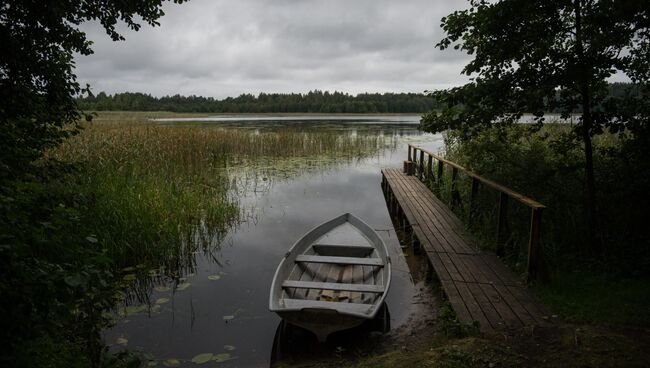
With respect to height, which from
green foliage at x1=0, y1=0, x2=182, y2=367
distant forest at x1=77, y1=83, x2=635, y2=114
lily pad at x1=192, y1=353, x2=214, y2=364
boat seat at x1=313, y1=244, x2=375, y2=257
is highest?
distant forest at x1=77, y1=83, x2=635, y2=114

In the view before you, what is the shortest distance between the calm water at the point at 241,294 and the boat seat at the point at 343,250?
675 millimetres

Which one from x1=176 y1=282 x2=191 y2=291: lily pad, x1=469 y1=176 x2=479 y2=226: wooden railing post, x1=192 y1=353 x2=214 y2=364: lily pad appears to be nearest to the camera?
x1=192 y1=353 x2=214 y2=364: lily pad

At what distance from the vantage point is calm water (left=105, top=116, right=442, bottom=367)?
4566mm

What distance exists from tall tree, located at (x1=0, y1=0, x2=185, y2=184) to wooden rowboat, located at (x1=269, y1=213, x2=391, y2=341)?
290 cm

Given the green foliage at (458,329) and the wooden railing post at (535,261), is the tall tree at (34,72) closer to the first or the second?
the green foliage at (458,329)

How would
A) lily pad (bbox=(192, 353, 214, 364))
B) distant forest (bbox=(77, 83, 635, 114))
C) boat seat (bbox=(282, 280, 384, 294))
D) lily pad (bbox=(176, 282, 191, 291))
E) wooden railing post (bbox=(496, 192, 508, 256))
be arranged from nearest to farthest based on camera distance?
1. lily pad (bbox=(192, 353, 214, 364))
2. boat seat (bbox=(282, 280, 384, 294))
3. wooden railing post (bbox=(496, 192, 508, 256))
4. lily pad (bbox=(176, 282, 191, 291))
5. distant forest (bbox=(77, 83, 635, 114))

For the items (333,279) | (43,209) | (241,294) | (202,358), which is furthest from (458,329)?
(43,209)

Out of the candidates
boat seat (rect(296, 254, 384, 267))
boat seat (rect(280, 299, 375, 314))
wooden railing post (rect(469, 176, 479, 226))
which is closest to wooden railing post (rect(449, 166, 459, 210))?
wooden railing post (rect(469, 176, 479, 226))

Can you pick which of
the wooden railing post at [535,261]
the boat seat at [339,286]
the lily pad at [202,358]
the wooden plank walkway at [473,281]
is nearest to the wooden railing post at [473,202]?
the wooden plank walkway at [473,281]

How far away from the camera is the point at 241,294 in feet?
19.4

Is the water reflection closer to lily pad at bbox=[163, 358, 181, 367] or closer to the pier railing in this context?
lily pad at bbox=[163, 358, 181, 367]

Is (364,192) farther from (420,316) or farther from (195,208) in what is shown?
(420,316)

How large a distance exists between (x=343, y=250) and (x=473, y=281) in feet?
7.80

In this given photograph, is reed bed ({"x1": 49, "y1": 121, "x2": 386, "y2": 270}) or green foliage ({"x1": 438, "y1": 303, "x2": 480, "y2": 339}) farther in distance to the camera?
reed bed ({"x1": 49, "y1": 121, "x2": 386, "y2": 270})
